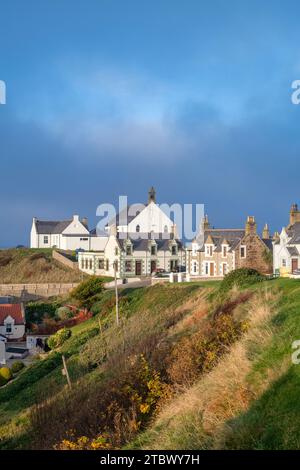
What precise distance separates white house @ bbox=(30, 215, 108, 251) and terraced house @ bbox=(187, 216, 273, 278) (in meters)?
28.6

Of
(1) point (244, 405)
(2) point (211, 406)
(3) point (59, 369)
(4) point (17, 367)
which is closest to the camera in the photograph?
(1) point (244, 405)

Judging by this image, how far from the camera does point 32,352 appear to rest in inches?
1591

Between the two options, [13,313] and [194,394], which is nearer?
[194,394]

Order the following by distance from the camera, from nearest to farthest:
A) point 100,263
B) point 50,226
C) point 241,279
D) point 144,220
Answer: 1. point 241,279
2. point 100,263
3. point 144,220
4. point 50,226

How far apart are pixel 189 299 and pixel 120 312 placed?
749cm

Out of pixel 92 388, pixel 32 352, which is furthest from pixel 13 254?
pixel 92 388

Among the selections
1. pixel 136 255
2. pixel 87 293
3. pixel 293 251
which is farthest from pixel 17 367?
pixel 136 255

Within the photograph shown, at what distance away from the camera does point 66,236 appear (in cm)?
8362

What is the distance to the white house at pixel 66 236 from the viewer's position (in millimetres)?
82688

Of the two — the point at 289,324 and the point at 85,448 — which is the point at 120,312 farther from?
the point at 85,448

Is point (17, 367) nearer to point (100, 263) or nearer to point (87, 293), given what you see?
point (87, 293)

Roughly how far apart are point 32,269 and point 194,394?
63.3m

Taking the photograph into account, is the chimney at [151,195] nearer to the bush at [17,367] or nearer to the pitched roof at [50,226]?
the pitched roof at [50,226]

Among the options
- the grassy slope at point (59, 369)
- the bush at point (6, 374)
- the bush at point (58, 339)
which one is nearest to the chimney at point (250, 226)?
the grassy slope at point (59, 369)
